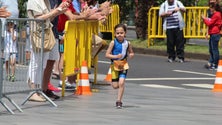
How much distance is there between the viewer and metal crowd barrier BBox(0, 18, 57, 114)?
11.2m

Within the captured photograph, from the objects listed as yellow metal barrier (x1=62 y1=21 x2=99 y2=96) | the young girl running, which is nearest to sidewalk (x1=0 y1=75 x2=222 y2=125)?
the young girl running

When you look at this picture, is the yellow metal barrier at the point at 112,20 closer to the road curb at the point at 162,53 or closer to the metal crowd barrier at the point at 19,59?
the road curb at the point at 162,53

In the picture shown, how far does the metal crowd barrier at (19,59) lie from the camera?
11242 mm

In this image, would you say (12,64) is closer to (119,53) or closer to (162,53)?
(119,53)

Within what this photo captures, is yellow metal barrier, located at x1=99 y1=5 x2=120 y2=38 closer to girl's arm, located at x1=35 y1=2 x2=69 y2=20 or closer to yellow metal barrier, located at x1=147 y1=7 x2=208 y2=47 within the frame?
yellow metal barrier, located at x1=147 y1=7 x2=208 y2=47

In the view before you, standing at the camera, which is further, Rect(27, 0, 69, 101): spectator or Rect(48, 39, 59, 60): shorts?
Rect(48, 39, 59, 60): shorts

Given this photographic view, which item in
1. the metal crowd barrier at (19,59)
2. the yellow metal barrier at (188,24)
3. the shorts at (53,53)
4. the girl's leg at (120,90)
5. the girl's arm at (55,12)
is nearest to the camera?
the metal crowd barrier at (19,59)

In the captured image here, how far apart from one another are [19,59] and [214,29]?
10.8 meters

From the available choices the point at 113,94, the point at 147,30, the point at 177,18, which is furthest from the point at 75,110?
the point at 147,30

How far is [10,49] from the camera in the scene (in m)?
11.5

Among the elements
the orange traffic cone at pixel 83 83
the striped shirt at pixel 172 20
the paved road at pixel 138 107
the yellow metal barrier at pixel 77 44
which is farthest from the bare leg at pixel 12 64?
the striped shirt at pixel 172 20

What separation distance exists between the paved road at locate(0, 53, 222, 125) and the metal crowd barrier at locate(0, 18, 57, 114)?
0.91 ft

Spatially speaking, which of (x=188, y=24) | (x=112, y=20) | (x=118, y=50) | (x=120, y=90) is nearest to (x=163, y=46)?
(x=188, y=24)

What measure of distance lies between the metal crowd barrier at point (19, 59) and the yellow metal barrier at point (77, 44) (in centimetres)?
136
